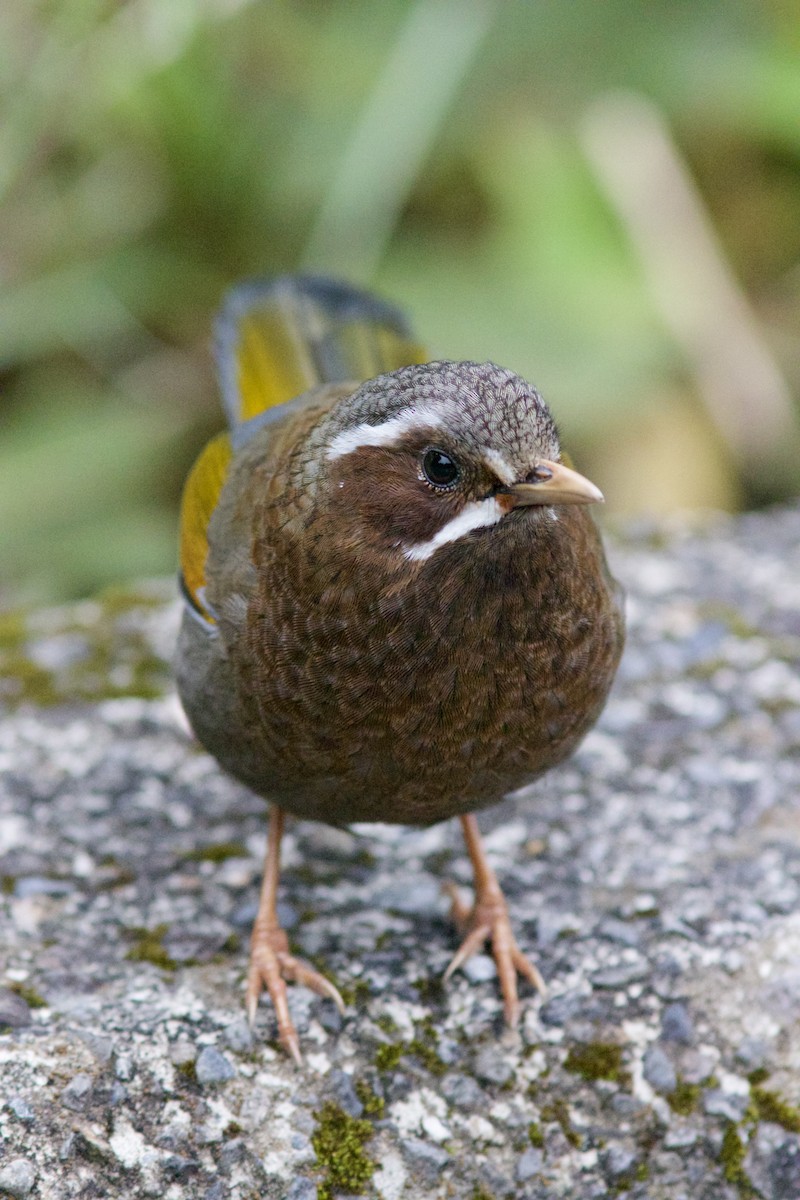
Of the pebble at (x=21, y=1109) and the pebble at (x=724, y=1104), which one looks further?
the pebble at (x=724, y=1104)

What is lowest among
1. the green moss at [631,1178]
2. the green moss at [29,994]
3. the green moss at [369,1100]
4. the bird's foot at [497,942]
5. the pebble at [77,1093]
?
the green moss at [631,1178]

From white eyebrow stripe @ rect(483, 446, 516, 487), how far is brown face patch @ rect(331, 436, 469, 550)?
0.10 meters

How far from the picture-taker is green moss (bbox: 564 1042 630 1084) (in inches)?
138

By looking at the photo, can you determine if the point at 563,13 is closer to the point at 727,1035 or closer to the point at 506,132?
the point at 506,132

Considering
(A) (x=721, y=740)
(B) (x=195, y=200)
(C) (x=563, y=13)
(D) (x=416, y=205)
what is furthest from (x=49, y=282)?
(A) (x=721, y=740)

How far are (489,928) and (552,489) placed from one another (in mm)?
1458

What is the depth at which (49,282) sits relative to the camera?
6.84 metres

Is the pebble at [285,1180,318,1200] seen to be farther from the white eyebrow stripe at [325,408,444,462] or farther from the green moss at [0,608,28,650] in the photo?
the green moss at [0,608,28,650]

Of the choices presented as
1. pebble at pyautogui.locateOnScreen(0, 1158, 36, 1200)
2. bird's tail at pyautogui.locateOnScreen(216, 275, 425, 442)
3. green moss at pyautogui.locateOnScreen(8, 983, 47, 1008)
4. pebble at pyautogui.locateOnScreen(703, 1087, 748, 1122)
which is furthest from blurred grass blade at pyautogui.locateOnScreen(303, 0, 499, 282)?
pebble at pyautogui.locateOnScreen(0, 1158, 36, 1200)

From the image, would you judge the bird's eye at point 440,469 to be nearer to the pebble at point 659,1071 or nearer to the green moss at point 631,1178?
the pebble at point 659,1071

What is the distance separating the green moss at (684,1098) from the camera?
3469 millimetres

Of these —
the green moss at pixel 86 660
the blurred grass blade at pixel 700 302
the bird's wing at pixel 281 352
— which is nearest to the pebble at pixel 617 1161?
the bird's wing at pixel 281 352

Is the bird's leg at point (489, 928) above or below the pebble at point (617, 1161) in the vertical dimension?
above

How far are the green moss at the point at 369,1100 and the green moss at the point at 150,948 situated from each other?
0.61m
